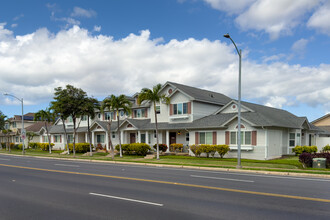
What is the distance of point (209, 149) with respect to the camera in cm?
2883

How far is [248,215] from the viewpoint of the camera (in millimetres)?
7805

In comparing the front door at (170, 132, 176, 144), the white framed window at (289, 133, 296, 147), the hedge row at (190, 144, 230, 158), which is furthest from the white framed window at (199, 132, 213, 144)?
the white framed window at (289, 133, 296, 147)

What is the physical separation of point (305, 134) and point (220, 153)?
12.7 metres

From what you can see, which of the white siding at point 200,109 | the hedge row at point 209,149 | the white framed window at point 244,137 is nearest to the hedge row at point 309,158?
the white framed window at point 244,137

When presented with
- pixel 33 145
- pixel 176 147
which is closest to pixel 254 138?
pixel 176 147

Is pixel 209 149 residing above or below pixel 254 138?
below

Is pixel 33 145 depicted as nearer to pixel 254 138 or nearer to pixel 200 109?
pixel 200 109

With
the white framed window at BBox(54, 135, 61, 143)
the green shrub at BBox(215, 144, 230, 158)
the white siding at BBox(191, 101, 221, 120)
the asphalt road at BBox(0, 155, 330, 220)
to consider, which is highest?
the white siding at BBox(191, 101, 221, 120)

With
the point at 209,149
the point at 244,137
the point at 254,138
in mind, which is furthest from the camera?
the point at 209,149

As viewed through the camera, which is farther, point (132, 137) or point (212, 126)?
point (132, 137)

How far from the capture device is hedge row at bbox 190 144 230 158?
28.2 meters

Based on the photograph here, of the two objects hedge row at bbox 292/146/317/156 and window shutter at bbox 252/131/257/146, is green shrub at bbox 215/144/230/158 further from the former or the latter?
hedge row at bbox 292/146/317/156

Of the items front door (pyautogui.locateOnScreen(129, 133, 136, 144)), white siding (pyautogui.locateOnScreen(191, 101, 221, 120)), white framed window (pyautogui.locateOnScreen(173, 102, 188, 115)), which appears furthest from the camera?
front door (pyautogui.locateOnScreen(129, 133, 136, 144))

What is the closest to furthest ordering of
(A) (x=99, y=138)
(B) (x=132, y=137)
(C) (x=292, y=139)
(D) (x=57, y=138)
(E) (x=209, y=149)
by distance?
1. (E) (x=209, y=149)
2. (C) (x=292, y=139)
3. (B) (x=132, y=137)
4. (A) (x=99, y=138)
5. (D) (x=57, y=138)
